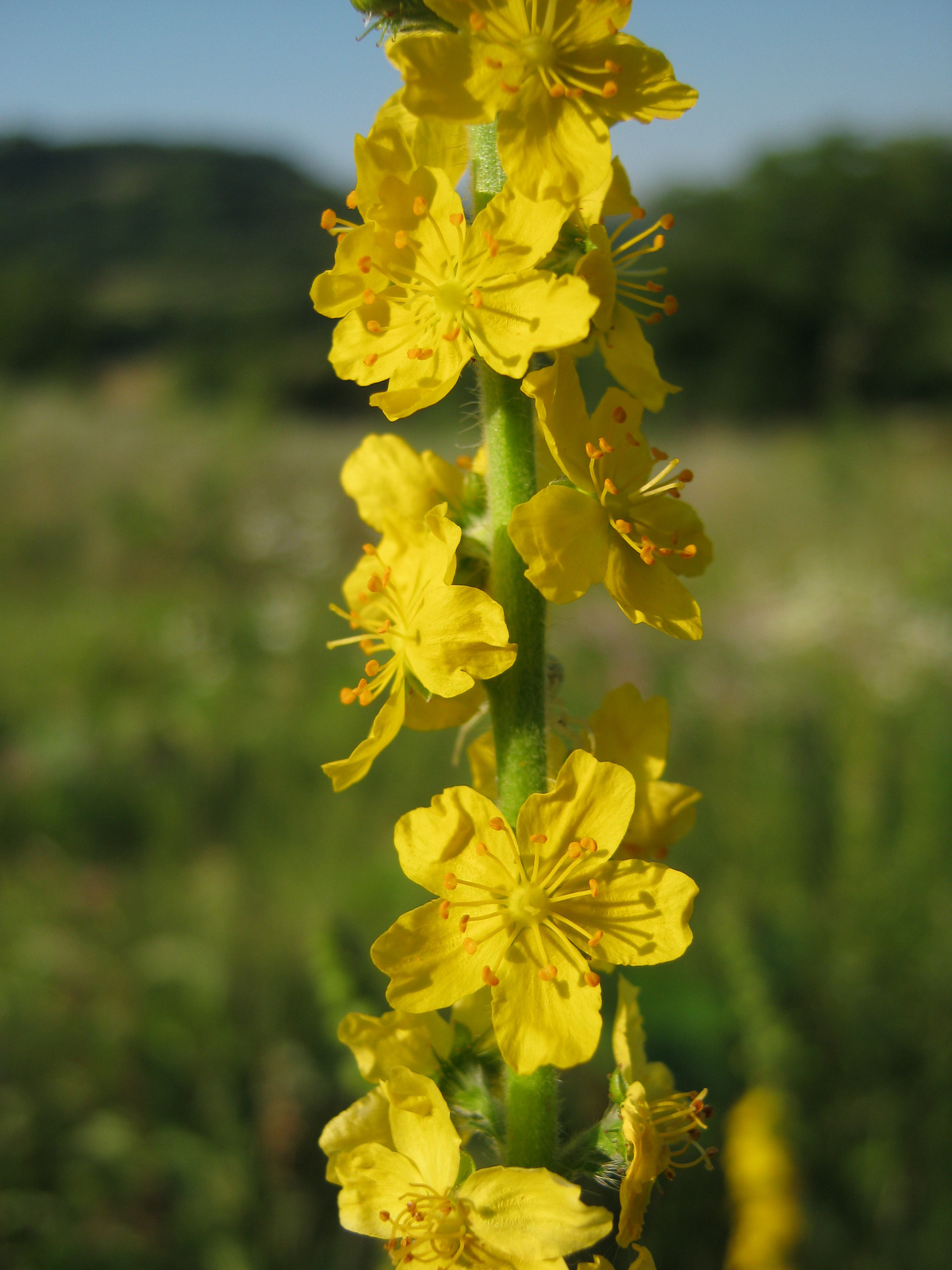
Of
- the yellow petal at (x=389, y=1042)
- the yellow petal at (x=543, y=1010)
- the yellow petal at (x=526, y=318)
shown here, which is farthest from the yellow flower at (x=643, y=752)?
the yellow petal at (x=526, y=318)

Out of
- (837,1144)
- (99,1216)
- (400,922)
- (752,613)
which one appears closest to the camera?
(400,922)

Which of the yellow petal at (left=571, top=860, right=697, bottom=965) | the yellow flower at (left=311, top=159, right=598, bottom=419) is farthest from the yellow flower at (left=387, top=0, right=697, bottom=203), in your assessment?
the yellow petal at (left=571, top=860, right=697, bottom=965)

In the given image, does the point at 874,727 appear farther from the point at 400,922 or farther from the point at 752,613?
the point at 400,922

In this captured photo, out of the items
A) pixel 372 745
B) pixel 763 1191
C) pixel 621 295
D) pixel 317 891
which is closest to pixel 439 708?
pixel 372 745

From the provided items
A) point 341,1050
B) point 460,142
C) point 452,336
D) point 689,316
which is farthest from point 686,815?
point 689,316

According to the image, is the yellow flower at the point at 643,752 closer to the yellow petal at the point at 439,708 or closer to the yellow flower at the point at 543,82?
the yellow petal at the point at 439,708

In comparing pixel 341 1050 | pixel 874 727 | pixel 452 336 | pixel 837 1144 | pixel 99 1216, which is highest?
pixel 452 336

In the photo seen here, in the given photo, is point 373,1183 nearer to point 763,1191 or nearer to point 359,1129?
point 359,1129

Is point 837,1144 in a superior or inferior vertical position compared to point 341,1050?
inferior
